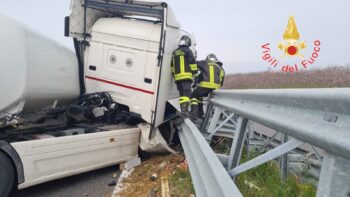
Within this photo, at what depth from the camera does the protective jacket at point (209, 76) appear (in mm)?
7387

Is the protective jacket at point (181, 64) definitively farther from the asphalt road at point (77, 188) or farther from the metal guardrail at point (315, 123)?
the metal guardrail at point (315, 123)

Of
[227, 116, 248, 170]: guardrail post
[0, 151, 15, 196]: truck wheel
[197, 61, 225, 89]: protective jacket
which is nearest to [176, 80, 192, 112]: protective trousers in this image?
[197, 61, 225, 89]: protective jacket

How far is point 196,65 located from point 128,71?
4.33 feet

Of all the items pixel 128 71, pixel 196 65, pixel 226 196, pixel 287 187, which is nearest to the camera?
pixel 226 196

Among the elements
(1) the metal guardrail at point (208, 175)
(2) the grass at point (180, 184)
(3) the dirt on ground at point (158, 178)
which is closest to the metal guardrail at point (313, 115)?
(1) the metal guardrail at point (208, 175)

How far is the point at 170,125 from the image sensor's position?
290 inches

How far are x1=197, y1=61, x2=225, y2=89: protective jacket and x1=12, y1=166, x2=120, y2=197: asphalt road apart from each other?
251cm

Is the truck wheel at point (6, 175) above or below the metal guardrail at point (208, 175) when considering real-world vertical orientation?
below

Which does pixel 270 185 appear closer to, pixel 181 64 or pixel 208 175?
pixel 208 175

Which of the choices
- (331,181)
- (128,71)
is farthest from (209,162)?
(128,71)

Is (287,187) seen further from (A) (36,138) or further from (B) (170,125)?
(B) (170,125)

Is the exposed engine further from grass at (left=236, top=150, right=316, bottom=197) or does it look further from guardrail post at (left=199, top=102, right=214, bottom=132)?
grass at (left=236, top=150, right=316, bottom=197)

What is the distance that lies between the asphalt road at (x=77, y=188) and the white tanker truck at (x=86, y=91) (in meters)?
0.22

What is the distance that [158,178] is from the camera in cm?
547
